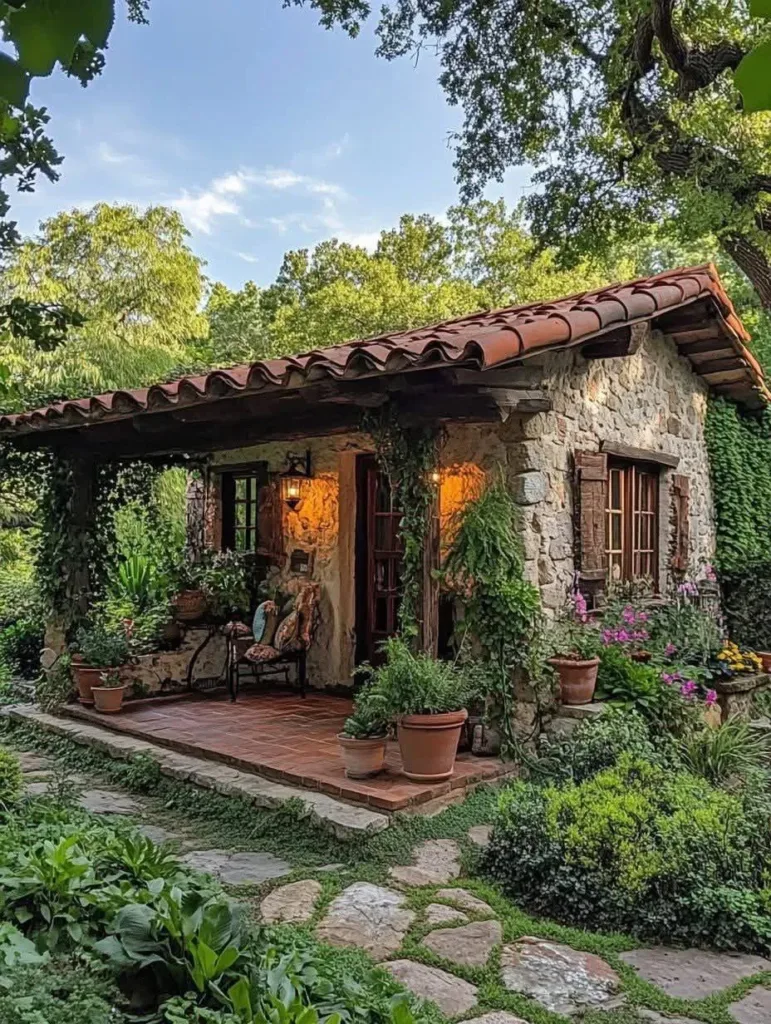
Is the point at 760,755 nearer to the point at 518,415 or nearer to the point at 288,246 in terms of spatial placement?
the point at 518,415

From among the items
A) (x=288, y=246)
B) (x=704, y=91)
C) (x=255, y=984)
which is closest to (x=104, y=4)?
(x=255, y=984)

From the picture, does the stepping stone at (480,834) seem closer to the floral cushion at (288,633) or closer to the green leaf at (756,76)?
the floral cushion at (288,633)

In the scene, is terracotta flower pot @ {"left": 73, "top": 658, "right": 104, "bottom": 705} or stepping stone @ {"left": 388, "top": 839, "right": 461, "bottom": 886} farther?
terracotta flower pot @ {"left": 73, "top": 658, "right": 104, "bottom": 705}

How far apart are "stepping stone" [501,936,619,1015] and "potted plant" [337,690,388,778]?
1.56 meters

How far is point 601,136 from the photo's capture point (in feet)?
28.4

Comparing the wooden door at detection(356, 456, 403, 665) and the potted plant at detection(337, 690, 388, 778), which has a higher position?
the wooden door at detection(356, 456, 403, 665)

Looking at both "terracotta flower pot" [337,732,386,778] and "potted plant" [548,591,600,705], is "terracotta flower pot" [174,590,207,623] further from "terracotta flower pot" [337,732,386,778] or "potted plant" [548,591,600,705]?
"potted plant" [548,591,600,705]

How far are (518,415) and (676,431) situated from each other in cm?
282

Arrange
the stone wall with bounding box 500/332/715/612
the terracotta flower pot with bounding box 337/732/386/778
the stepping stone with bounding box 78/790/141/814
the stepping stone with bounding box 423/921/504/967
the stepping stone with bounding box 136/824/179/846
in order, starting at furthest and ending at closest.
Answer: the stone wall with bounding box 500/332/715/612, the stepping stone with bounding box 78/790/141/814, the terracotta flower pot with bounding box 337/732/386/778, the stepping stone with bounding box 136/824/179/846, the stepping stone with bounding box 423/921/504/967

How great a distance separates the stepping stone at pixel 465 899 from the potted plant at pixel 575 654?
74.8 inches

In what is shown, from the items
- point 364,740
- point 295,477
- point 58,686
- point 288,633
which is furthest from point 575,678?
point 58,686

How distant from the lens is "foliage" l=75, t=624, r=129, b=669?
6445 millimetres

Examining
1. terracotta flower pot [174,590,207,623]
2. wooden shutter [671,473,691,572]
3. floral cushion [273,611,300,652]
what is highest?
wooden shutter [671,473,691,572]

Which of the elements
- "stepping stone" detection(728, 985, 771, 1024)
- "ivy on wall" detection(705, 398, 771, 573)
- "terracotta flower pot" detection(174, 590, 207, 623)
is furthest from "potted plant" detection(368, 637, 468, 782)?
"ivy on wall" detection(705, 398, 771, 573)
